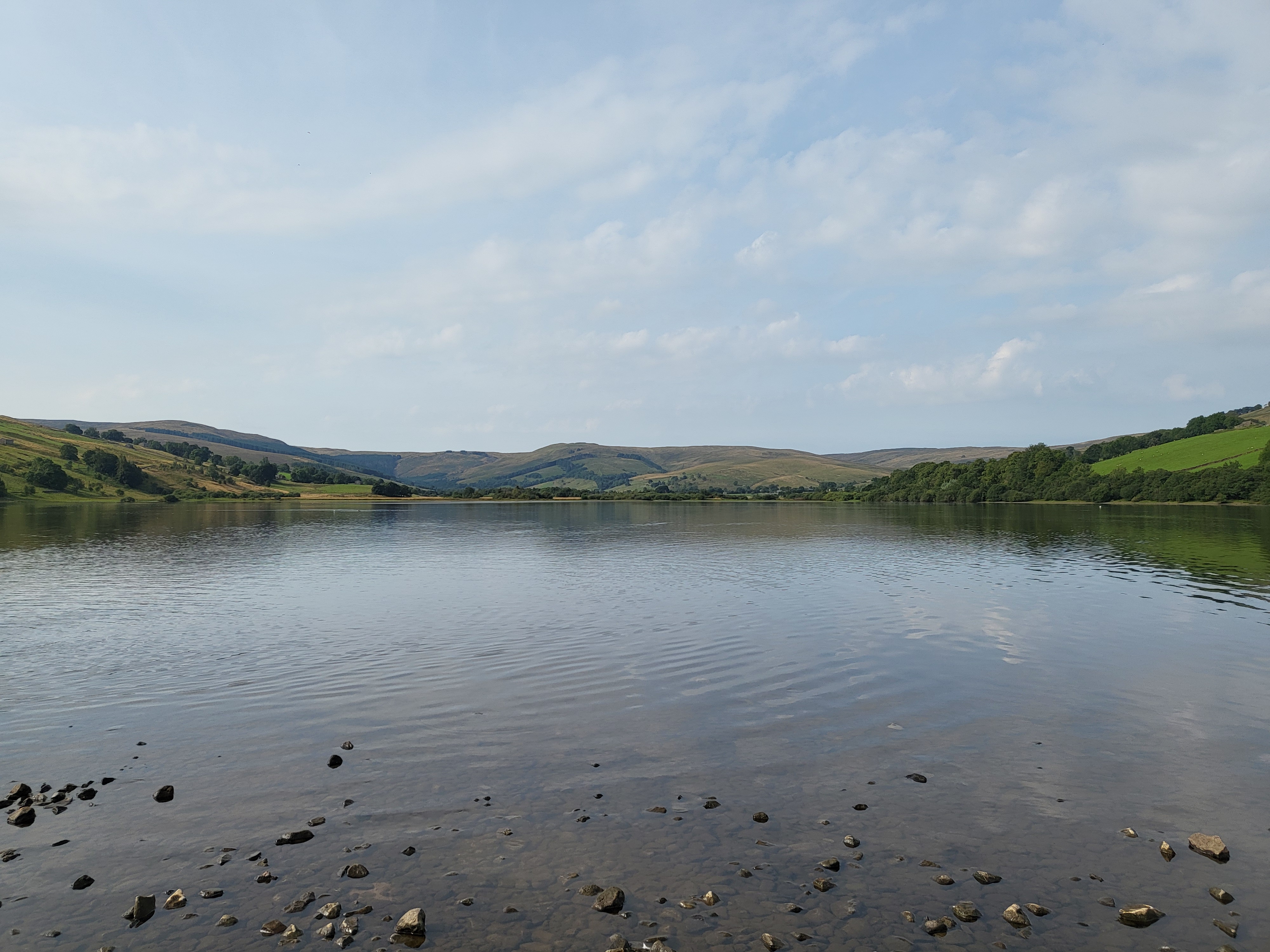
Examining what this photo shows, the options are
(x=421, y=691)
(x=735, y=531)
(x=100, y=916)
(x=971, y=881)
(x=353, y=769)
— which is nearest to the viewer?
(x=100, y=916)

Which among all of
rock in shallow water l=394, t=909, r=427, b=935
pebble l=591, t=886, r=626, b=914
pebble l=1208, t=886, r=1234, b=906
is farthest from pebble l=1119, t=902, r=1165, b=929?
rock in shallow water l=394, t=909, r=427, b=935

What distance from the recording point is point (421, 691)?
21453mm

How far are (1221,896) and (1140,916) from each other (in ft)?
5.77

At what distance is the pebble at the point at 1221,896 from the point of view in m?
10.3

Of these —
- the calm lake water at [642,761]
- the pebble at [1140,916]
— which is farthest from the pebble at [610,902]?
the pebble at [1140,916]

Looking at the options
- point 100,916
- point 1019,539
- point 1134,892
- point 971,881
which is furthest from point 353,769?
point 1019,539

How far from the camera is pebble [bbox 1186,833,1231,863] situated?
11516 mm

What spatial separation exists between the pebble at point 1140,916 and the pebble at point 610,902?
722 cm

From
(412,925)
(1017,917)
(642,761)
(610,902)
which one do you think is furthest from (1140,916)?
(412,925)

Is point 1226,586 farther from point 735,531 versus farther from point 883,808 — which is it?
point 735,531

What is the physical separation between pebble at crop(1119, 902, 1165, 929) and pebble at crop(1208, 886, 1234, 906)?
44.6 inches

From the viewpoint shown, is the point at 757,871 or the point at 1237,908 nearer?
the point at 1237,908

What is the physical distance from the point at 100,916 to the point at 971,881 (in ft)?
43.0

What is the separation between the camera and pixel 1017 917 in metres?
9.89
